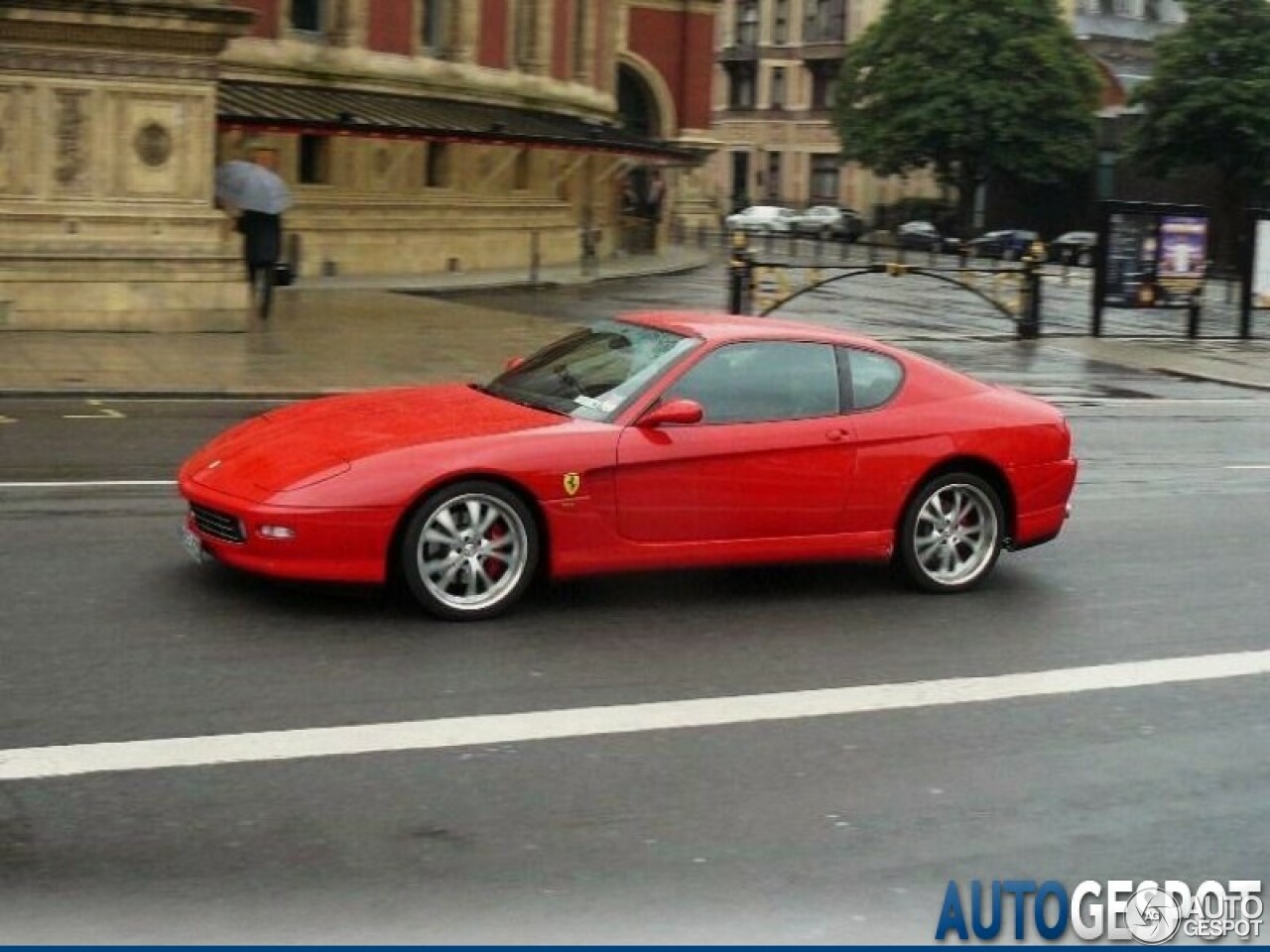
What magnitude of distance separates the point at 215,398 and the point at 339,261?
19.6 meters

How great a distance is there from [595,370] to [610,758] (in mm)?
3031

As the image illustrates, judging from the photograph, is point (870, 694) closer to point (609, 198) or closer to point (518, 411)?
point (518, 411)

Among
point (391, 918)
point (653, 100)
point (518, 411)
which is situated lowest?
point (391, 918)

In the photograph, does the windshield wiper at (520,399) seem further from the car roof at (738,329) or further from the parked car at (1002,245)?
the parked car at (1002,245)

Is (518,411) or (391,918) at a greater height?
(518,411)

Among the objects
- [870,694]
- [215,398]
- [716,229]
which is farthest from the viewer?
[716,229]

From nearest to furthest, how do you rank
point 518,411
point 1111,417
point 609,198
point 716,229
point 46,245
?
point 518,411 < point 1111,417 < point 46,245 < point 609,198 < point 716,229

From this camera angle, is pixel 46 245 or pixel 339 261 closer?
pixel 46 245

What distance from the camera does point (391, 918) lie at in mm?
5348

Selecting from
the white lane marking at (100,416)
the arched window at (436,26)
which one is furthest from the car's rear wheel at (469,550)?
the arched window at (436,26)

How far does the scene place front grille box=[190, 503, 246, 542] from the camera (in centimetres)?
852

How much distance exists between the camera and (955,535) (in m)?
9.95

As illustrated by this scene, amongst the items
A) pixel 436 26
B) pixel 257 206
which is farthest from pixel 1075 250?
pixel 257 206

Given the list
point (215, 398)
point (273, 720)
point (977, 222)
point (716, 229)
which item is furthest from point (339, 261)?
point (977, 222)
